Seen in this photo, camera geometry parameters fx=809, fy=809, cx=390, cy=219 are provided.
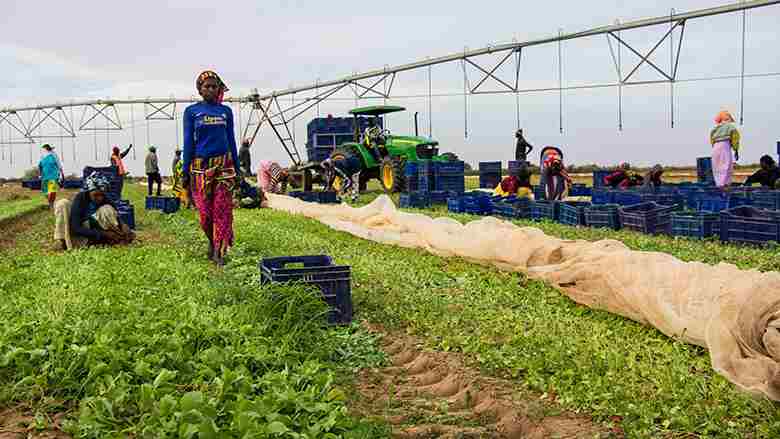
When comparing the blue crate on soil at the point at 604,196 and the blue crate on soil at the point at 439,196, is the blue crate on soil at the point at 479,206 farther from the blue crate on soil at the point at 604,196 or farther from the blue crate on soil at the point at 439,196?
the blue crate on soil at the point at 439,196

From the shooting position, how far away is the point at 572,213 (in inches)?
558

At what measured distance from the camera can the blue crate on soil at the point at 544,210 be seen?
14758 mm

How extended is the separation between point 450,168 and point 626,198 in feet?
23.0

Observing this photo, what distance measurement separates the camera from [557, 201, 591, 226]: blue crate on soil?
13922mm

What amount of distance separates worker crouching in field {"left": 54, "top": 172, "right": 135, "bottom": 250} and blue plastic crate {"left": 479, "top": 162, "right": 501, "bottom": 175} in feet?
51.0

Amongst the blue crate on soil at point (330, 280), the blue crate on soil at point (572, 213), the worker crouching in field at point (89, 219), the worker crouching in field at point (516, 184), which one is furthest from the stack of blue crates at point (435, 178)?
the blue crate on soil at point (330, 280)

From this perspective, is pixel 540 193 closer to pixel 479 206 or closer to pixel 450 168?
pixel 479 206

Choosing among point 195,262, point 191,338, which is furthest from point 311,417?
point 195,262

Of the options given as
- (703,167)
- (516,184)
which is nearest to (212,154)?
(516,184)

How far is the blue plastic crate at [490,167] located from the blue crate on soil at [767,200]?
1168 cm

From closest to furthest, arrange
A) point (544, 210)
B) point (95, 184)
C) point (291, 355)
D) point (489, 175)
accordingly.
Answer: point (291, 355), point (95, 184), point (544, 210), point (489, 175)

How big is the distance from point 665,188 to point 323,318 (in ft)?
41.0

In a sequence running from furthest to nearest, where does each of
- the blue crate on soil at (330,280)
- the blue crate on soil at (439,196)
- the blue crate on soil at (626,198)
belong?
the blue crate on soil at (439,196), the blue crate on soil at (626,198), the blue crate on soil at (330,280)

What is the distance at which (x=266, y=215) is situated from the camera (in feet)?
55.8
